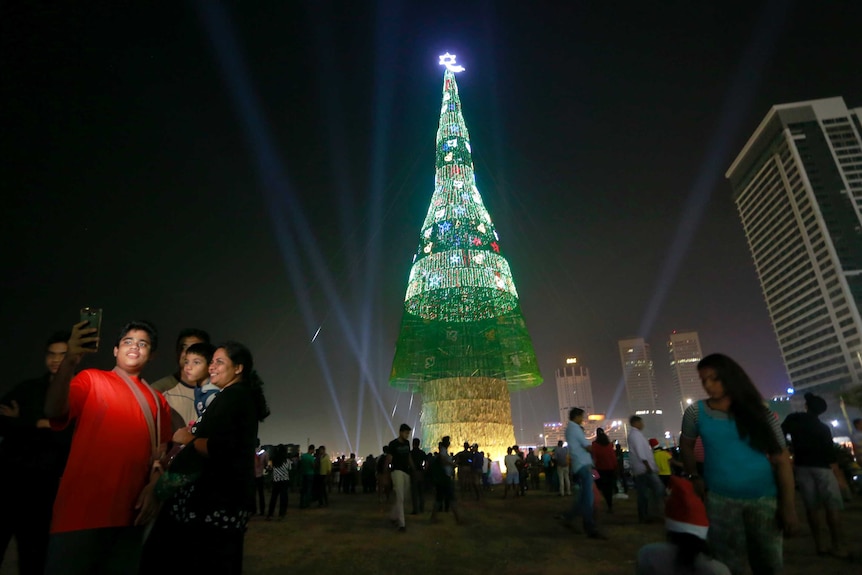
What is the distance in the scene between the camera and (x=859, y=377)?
94125 millimetres

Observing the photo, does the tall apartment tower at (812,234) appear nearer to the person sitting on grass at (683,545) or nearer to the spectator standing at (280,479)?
the spectator standing at (280,479)

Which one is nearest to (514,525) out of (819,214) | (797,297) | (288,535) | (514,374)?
(288,535)

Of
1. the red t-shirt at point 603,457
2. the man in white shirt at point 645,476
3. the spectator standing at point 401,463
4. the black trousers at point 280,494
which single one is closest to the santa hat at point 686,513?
the man in white shirt at point 645,476

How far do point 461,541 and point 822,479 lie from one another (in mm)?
4599

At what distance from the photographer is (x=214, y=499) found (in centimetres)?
251

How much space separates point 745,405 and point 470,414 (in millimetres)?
25299

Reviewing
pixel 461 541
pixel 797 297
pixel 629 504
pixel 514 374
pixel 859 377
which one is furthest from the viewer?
pixel 797 297

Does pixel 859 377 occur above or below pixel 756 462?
above

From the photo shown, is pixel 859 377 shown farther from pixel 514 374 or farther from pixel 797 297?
pixel 514 374

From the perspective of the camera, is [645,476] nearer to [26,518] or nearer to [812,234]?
[26,518]

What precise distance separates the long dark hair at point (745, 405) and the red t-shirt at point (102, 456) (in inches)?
136

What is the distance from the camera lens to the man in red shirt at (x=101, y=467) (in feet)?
7.76

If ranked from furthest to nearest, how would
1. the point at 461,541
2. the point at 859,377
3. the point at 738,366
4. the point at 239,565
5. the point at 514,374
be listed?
the point at 859,377, the point at 514,374, the point at 461,541, the point at 738,366, the point at 239,565

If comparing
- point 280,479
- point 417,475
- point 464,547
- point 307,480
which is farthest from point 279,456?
point 464,547
